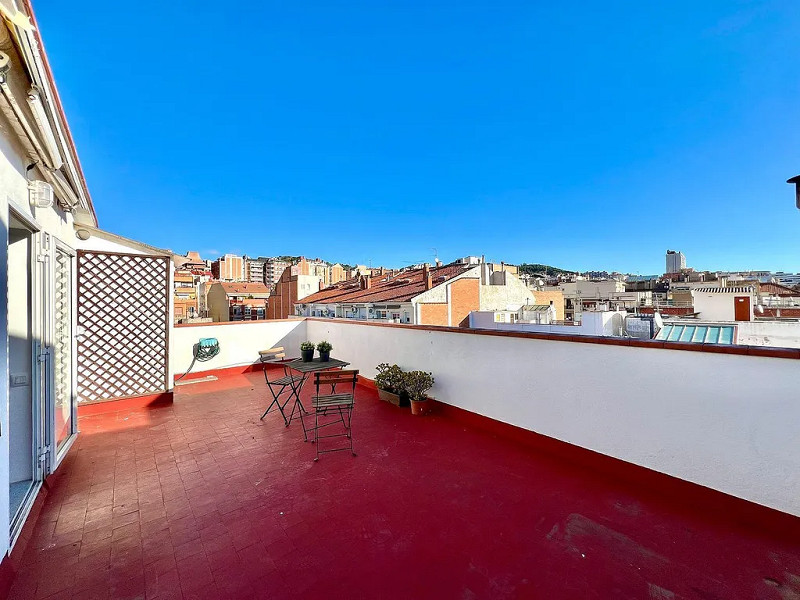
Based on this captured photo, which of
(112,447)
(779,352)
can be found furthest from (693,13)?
(112,447)

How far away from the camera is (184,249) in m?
65.8

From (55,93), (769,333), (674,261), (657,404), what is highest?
(674,261)

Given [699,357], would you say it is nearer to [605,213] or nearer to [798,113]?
[798,113]

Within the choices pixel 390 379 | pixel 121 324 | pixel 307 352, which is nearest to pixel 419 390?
pixel 390 379

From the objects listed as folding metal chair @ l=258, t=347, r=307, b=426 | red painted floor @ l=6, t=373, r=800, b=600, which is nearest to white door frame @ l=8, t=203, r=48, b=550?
red painted floor @ l=6, t=373, r=800, b=600

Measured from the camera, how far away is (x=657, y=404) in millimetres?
2744

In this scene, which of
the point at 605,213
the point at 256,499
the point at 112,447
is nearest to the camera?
the point at 256,499

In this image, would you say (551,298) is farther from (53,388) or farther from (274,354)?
(53,388)

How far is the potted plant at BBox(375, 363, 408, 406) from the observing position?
5188mm

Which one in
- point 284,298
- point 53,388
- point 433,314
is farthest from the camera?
point 284,298

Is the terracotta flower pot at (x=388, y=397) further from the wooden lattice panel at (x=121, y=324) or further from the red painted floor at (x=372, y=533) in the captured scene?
the wooden lattice panel at (x=121, y=324)

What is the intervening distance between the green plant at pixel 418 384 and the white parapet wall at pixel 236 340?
4447 mm

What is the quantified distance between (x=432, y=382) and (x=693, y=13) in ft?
29.4

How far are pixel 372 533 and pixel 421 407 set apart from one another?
2540 mm
